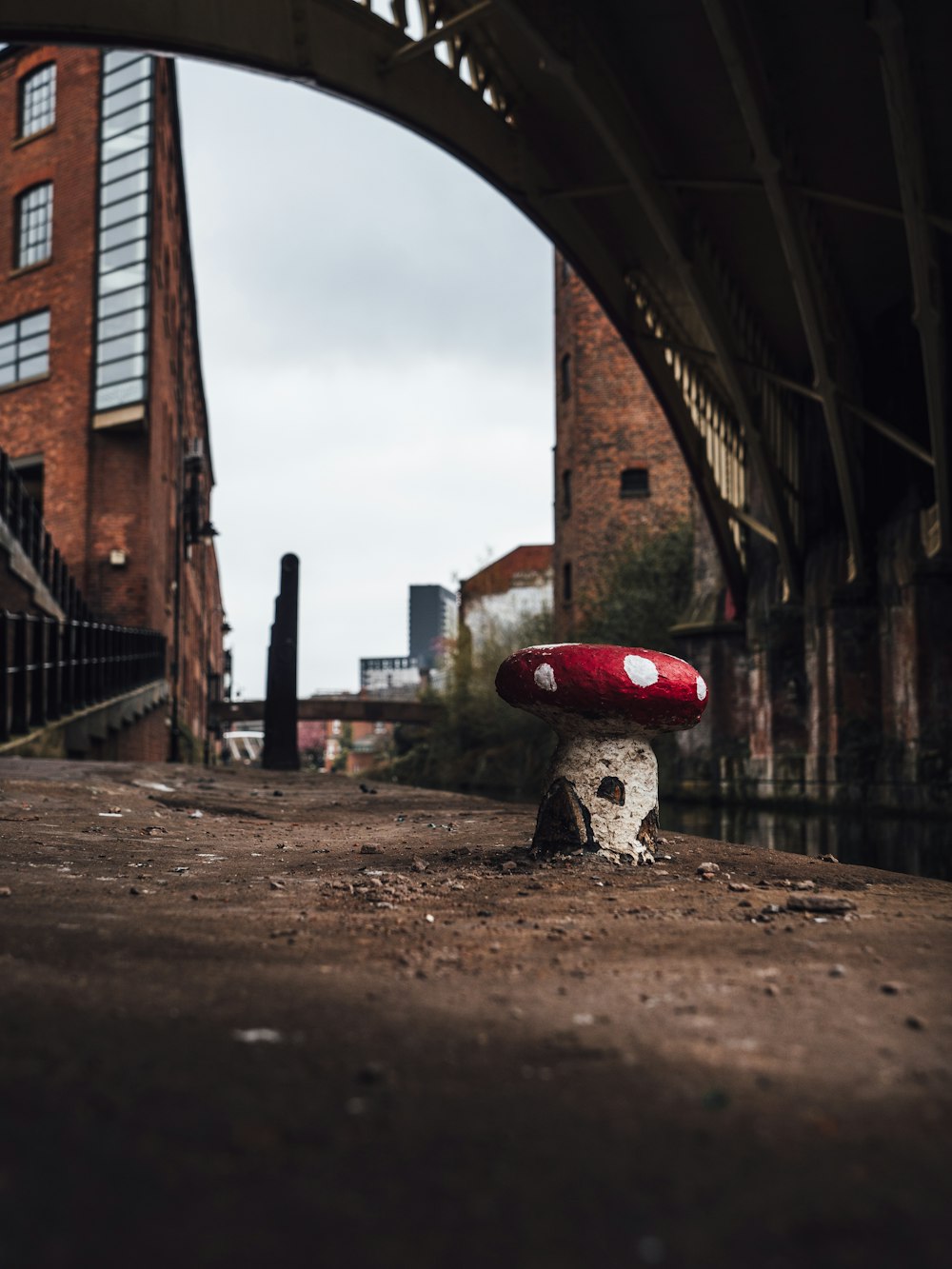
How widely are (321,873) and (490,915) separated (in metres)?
1.26

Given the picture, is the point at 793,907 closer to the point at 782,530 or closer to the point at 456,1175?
the point at 456,1175

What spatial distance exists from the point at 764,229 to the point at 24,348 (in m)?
16.7

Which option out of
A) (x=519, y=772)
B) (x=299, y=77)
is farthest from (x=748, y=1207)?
(x=519, y=772)

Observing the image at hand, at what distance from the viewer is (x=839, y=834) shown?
38.6 feet

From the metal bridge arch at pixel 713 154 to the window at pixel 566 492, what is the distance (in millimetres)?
13634

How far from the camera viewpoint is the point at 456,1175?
4.46ft

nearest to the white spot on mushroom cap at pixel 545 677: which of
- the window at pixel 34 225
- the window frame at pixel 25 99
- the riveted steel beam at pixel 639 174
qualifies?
the riveted steel beam at pixel 639 174

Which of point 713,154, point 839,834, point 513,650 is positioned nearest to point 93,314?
point 513,650

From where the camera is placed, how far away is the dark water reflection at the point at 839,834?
856 centimetres

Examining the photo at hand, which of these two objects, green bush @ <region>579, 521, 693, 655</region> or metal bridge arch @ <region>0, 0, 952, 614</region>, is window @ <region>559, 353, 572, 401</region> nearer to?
green bush @ <region>579, 521, 693, 655</region>

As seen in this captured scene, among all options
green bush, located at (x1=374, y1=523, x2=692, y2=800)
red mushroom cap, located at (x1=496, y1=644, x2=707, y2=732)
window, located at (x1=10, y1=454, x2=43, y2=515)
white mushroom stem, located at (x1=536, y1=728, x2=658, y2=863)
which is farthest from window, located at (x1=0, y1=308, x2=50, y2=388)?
white mushroom stem, located at (x1=536, y1=728, x2=658, y2=863)

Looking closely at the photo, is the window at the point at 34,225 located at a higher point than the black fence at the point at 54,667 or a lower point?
higher

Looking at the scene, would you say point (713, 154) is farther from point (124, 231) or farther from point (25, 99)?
point (25, 99)

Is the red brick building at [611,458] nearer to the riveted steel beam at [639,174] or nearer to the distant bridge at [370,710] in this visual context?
the distant bridge at [370,710]
